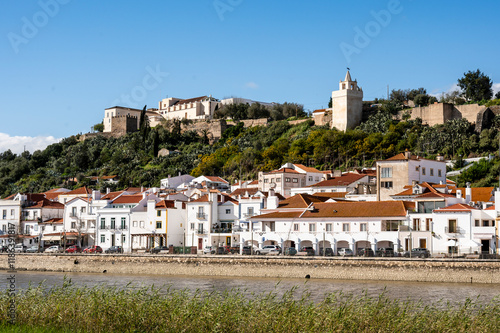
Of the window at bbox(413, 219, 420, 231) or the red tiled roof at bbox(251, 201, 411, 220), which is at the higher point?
the red tiled roof at bbox(251, 201, 411, 220)

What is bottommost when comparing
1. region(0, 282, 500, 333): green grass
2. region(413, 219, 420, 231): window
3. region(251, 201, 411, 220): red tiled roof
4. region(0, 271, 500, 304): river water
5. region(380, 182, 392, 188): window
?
region(0, 271, 500, 304): river water

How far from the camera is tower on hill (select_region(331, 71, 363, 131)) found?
11006 centimetres

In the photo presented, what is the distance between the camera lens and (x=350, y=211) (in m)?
54.7

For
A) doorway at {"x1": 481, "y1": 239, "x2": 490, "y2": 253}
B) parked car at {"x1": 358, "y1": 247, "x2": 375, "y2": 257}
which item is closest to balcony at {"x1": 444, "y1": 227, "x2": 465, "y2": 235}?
doorway at {"x1": 481, "y1": 239, "x2": 490, "y2": 253}

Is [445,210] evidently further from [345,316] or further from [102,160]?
[102,160]

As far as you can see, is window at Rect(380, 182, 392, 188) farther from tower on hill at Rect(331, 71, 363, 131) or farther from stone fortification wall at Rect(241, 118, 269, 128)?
stone fortification wall at Rect(241, 118, 269, 128)

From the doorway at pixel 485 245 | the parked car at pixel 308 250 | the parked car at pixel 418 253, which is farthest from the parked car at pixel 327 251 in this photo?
the doorway at pixel 485 245

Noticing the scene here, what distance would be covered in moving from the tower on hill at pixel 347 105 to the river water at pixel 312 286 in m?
62.8

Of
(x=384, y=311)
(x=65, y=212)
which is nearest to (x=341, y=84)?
(x=65, y=212)

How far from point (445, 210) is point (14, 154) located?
111992mm

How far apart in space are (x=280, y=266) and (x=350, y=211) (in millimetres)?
8724

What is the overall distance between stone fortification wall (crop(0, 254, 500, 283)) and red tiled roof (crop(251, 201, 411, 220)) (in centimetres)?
695

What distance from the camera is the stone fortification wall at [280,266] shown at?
43.7 metres

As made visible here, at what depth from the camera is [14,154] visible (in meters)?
144
